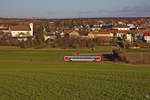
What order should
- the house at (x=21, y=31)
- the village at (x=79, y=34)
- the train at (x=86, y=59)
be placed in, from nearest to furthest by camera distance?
the train at (x=86, y=59)
the village at (x=79, y=34)
the house at (x=21, y=31)

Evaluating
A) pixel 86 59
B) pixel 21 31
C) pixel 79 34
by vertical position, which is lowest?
pixel 86 59

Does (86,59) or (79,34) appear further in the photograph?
(79,34)

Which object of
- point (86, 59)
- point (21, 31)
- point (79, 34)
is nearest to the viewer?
point (86, 59)

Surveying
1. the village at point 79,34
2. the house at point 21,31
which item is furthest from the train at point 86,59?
the house at point 21,31

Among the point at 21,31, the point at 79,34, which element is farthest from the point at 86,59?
the point at 21,31

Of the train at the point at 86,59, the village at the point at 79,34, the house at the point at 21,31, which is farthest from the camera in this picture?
the house at the point at 21,31

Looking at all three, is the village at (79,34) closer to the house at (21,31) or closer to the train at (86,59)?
the house at (21,31)

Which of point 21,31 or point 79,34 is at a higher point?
point 21,31

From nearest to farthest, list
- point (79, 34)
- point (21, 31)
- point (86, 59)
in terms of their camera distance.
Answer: point (86, 59), point (79, 34), point (21, 31)

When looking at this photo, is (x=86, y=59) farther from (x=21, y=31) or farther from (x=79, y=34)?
(x=21, y=31)

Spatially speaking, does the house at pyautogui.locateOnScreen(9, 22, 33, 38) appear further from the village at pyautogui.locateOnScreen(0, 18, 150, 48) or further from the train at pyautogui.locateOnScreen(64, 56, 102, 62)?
the train at pyautogui.locateOnScreen(64, 56, 102, 62)

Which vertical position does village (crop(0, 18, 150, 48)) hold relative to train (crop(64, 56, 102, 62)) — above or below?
above

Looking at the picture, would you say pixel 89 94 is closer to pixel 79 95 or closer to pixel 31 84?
pixel 79 95

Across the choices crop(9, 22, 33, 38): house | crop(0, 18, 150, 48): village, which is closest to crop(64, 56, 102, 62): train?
crop(0, 18, 150, 48): village
